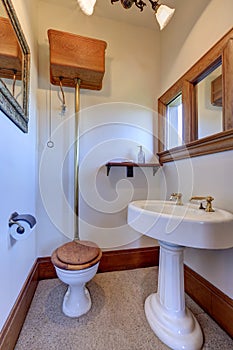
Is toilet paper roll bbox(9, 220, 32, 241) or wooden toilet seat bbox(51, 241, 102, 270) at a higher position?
toilet paper roll bbox(9, 220, 32, 241)

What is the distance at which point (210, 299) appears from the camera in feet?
3.82

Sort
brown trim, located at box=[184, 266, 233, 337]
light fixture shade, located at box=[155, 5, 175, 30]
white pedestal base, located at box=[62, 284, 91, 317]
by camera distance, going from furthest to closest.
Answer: light fixture shade, located at box=[155, 5, 175, 30] → white pedestal base, located at box=[62, 284, 91, 317] → brown trim, located at box=[184, 266, 233, 337]

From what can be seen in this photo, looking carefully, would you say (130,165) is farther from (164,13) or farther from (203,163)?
(164,13)

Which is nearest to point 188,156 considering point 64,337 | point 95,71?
point 95,71

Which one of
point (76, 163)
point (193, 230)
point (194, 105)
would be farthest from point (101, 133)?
point (193, 230)

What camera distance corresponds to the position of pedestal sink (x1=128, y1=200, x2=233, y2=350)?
814 millimetres

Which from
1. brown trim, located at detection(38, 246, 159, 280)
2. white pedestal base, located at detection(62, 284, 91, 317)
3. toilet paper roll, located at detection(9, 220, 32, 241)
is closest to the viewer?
toilet paper roll, located at detection(9, 220, 32, 241)

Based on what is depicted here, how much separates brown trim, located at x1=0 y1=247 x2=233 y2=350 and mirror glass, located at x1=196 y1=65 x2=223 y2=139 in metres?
1.04

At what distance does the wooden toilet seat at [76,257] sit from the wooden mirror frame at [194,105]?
1.00m

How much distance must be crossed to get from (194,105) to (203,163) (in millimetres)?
507

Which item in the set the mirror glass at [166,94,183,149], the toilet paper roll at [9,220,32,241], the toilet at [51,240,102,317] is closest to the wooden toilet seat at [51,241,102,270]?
the toilet at [51,240,102,317]

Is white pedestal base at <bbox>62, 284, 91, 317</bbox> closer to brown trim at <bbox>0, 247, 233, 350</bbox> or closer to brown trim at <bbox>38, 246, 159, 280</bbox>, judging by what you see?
brown trim at <bbox>0, 247, 233, 350</bbox>

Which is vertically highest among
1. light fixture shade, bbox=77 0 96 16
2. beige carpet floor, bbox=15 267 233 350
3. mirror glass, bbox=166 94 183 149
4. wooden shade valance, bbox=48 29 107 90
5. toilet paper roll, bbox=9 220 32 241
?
light fixture shade, bbox=77 0 96 16

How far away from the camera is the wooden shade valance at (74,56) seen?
4.51 feet
